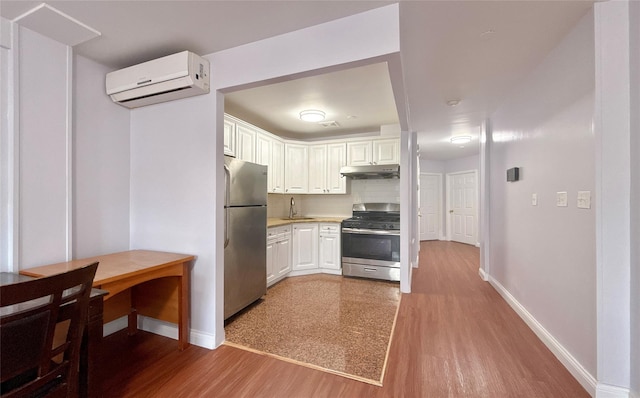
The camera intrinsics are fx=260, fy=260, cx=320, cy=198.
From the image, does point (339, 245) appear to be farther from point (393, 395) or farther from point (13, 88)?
point (13, 88)

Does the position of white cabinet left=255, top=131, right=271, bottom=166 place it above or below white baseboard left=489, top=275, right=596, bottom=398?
above

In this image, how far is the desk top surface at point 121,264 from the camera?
1620 mm

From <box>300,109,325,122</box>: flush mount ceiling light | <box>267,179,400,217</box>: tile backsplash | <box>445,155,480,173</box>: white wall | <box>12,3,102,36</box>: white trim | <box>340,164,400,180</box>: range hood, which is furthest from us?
<box>445,155,480,173</box>: white wall

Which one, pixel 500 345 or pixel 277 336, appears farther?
pixel 277 336

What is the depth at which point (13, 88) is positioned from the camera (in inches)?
67.0

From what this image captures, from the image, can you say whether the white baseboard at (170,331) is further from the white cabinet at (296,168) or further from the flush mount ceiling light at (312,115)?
the flush mount ceiling light at (312,115)

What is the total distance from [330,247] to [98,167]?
303 cm

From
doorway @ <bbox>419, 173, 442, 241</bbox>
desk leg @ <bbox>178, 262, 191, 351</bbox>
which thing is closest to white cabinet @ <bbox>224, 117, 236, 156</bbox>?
desk leg @ <bbox>178, 262, 191, 351</bbox>

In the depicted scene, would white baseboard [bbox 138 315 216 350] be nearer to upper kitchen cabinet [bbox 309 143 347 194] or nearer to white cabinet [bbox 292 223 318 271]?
white cabinet [bbox 292 223 318 271]

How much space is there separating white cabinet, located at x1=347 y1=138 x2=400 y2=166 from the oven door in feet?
3.66

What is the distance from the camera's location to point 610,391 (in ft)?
4.89

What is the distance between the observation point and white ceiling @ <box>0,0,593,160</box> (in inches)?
62.5

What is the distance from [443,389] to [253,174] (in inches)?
98.6

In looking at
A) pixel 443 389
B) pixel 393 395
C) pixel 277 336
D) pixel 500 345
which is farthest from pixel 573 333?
pixel 277 336
